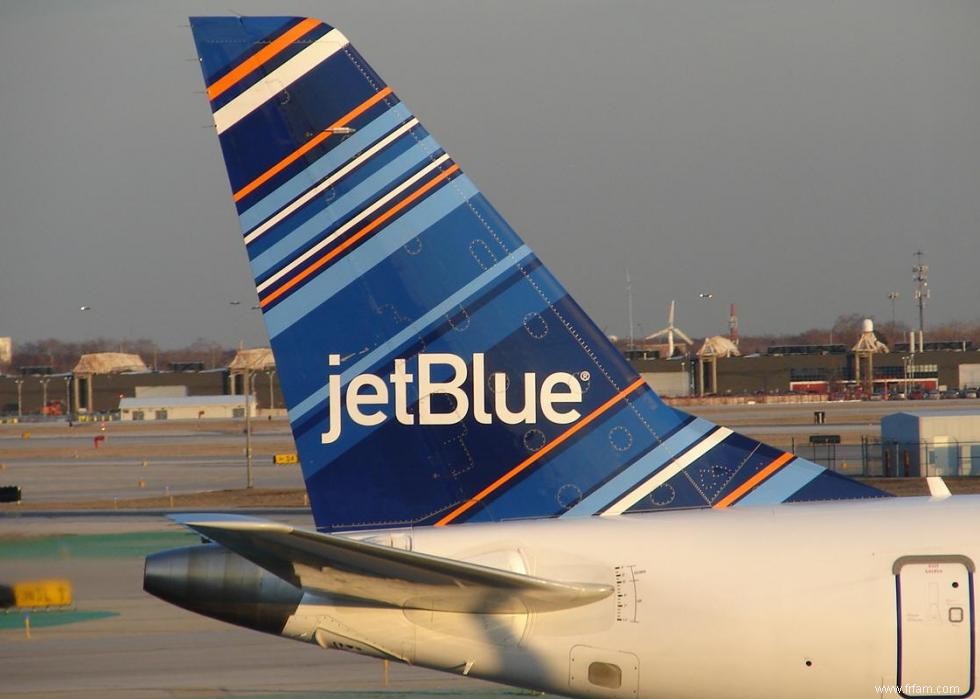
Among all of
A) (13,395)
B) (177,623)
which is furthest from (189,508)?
(13,395)

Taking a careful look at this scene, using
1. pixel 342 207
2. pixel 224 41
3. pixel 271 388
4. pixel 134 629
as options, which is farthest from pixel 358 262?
pixel 271 388

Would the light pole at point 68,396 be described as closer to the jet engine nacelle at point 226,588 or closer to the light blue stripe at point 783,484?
the jet engine nacelle at point 226,588

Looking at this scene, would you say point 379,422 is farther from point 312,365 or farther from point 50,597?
point 50,597

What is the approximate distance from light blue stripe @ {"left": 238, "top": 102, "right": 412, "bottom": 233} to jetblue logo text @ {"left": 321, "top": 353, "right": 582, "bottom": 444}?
139cm

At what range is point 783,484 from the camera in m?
11.9

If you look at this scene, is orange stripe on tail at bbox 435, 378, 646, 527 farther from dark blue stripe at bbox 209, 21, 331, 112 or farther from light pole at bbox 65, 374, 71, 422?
light pole at bbox 65, 374, 71, 422

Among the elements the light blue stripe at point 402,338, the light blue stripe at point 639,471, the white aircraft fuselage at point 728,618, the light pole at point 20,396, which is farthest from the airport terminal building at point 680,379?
the white aircraft fuselage at point 728,618

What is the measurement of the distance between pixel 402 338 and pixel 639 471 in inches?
94.6

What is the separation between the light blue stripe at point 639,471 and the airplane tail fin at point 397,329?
0.06ft

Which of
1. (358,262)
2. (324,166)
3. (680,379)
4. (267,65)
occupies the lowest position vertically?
(680,379)

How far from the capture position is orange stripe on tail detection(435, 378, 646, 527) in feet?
38.0

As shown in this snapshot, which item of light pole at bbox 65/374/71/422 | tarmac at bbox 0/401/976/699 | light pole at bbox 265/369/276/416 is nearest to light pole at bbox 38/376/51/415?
light pole at bbox 65/374/71/422

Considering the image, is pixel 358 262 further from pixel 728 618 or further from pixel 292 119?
pixel 728 618

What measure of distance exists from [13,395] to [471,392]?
573 feet
